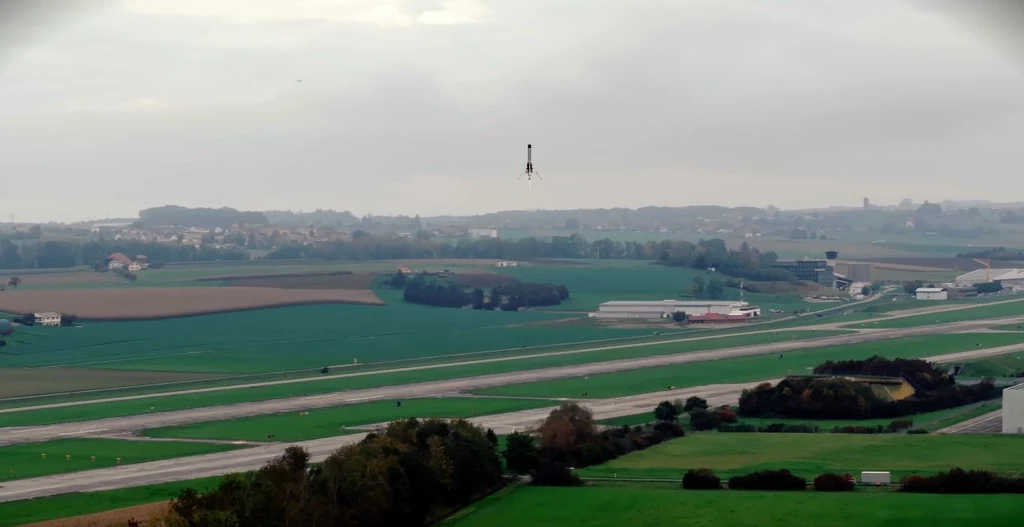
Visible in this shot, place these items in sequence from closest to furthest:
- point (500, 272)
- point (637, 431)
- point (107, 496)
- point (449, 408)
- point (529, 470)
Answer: point (107, 496) → point (529, 470) → point (637, 431) → point (449, 408) → point (500, 272)

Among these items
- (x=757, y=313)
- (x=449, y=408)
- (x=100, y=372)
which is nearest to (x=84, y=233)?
(x=757, y=313)

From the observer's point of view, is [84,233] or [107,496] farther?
[84,233]

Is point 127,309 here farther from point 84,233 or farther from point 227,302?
point 84,233

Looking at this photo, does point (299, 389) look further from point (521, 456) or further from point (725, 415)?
point (521, 456)

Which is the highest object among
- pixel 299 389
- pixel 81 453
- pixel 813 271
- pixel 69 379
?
pixel 813 271

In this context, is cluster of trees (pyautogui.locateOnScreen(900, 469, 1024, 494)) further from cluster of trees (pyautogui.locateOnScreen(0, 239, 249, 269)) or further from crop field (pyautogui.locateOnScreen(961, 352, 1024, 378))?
cluster of trees (pyautogui.locateOnScreen(0, 239, 249, 269))

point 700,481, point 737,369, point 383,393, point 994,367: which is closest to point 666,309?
point 737,369

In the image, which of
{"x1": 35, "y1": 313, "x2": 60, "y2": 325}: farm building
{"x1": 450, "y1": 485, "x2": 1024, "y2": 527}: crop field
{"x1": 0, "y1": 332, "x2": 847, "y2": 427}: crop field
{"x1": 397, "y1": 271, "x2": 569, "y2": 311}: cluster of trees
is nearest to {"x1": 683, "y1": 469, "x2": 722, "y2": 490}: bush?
{"x1": 450, "y1": 485, "x2": 1024, "y2": 527}: crop field
